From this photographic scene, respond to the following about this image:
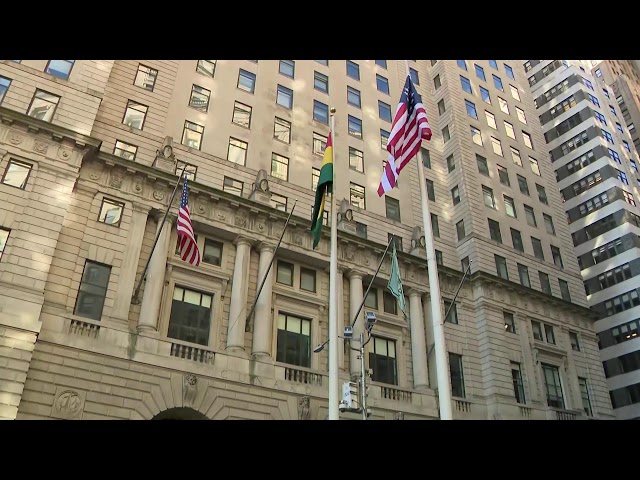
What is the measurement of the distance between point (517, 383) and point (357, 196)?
52.6 ft

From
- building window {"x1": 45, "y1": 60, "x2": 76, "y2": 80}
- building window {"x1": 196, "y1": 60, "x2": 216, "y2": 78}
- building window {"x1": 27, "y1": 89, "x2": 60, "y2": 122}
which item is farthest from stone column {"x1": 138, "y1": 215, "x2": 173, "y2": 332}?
building window {"x1": 196, "y1": 60, "x2": 216, "y2": 78}

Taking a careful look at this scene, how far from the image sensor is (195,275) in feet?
96.8

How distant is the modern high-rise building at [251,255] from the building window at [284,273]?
0.08 m

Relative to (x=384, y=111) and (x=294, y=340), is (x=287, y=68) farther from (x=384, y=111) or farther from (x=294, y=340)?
(x=294, y=340)

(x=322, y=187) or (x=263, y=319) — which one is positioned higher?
(x=322, y=187)

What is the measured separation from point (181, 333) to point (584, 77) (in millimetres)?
59630

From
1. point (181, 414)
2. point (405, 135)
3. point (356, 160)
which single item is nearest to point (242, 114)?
point (356, 160)

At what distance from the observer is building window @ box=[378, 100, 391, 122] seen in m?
44.2

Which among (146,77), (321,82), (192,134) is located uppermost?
(321,82)

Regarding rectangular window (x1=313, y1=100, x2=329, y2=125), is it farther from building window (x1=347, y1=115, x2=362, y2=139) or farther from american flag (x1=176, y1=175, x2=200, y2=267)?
american flag (x1=176, y1=175, x2=200, y2=267)

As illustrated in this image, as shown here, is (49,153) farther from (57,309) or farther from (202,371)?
(202,371)

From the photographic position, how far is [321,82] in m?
42.3

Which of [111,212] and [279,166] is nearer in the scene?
[111,212]
